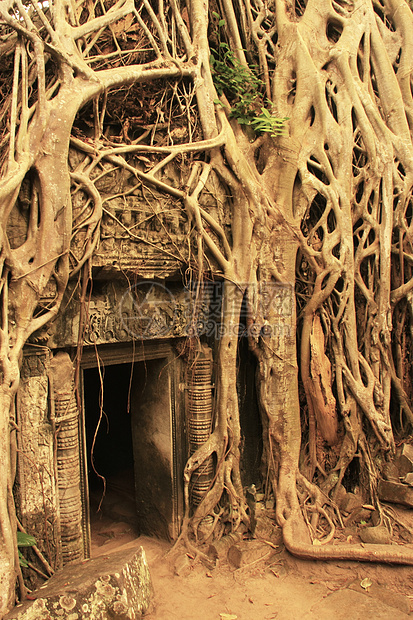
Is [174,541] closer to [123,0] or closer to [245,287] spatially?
[245,287]

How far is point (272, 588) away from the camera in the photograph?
3.04 metres

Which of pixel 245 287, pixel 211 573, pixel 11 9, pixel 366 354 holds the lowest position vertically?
pixel 211 573

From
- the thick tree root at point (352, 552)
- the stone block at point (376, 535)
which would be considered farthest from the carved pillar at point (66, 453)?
the stone block at point (376, 535)

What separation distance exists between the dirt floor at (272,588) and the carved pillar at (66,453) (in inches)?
24.7

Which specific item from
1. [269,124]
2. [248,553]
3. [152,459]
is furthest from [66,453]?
[269,124]

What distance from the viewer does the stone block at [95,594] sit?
7.01 ft

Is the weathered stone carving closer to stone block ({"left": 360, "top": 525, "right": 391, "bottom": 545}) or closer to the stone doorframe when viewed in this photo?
the stone doorframe

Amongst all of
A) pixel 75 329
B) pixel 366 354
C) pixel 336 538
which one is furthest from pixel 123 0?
pixel 336 538

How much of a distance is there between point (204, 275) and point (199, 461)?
1.35 metres

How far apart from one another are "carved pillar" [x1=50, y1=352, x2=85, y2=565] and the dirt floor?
0.63 meters

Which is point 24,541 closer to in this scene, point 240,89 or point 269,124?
point 269,124

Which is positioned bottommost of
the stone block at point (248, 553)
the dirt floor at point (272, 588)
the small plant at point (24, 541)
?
the dirt floor at point (272, 588)

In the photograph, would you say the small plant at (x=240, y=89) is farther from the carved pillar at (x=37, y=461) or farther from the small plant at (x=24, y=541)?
the small plant at (x=24, y=541)

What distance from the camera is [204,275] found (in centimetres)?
355
